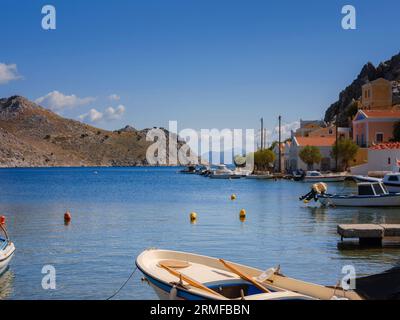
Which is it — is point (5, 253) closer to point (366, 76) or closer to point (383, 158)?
point (383, 158)

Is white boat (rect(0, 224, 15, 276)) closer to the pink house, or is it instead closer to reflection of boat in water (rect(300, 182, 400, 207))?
reflection of boat in water (rect(300, 182, 400, 207))

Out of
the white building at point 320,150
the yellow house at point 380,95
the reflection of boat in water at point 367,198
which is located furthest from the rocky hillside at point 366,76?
the reflection of boat in water at point 367,198

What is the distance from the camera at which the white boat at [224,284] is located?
1243cm

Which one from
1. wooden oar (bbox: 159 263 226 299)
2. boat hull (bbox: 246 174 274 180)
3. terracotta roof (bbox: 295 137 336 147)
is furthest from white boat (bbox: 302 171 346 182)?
wooden oar (bbox: 159 263 226 299)

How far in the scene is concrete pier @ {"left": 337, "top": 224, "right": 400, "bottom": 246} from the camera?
25.3 m

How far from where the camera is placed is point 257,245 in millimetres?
27516

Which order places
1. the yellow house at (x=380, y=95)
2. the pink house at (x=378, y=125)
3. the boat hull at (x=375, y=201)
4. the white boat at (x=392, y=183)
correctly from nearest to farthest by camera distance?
the boat hull at (x=375, y=201), the white boat at (x=392, y=183), the pink house at (x=378, y=125), the yellow house at (x=380, y=95)

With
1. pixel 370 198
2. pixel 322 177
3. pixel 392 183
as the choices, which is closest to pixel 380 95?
pixel 322 177

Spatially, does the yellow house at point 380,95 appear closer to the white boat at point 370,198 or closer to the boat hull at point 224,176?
the boat hull at point 224,176

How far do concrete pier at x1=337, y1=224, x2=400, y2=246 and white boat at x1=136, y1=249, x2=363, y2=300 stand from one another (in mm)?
11971

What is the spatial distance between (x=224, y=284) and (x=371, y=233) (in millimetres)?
13556

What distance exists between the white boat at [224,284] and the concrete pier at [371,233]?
12.0 meters

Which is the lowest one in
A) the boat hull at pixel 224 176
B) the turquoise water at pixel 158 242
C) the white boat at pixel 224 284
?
the boat hull at pixel 224 176

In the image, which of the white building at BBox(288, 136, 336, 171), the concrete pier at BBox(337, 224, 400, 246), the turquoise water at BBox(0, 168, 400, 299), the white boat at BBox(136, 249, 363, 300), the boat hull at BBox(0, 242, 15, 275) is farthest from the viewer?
the white building at BBox(288, 136, 336, 171)
